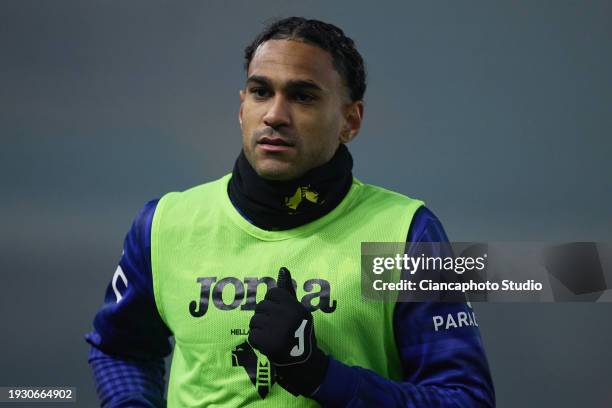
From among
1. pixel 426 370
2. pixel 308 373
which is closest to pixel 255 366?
pixel 308 373

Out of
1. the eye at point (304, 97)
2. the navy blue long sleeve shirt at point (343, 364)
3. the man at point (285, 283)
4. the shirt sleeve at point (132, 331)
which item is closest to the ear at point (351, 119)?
the man at point (285, 283)

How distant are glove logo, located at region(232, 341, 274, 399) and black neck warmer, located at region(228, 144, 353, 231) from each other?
22 cm

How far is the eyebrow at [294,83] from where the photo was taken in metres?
1.57

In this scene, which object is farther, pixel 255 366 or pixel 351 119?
pixel 351 119

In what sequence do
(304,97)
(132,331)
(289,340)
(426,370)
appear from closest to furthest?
(289,340) < (426,370) < (304,97) < (132,331)

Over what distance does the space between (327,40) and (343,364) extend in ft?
1.82

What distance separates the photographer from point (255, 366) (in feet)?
4.96

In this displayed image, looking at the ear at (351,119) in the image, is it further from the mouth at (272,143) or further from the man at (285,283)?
the mouth at (272,143)

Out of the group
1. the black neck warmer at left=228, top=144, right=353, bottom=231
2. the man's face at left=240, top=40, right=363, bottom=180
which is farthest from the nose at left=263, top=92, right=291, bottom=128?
the black neck warmer at left=228, top=144, right=353, bottom=231

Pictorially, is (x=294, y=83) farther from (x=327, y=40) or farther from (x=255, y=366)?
(x=255, y=366)

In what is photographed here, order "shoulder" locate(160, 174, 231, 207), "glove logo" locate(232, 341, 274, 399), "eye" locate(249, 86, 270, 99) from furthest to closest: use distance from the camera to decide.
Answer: "shoulder" locate(160, 174, 231, 207), "eye" locate(249, 86, 270, 99), "glove logo" locate(232, 341, 274, 399)

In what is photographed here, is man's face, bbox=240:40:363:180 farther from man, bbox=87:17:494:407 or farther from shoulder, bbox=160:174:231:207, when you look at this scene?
shoulder, bbox=160:174:231:207

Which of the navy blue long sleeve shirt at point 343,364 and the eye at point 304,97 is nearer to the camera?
the navy blue long sleeve shirt at point 343,364

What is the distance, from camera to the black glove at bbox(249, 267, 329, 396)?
1377 millimetres
